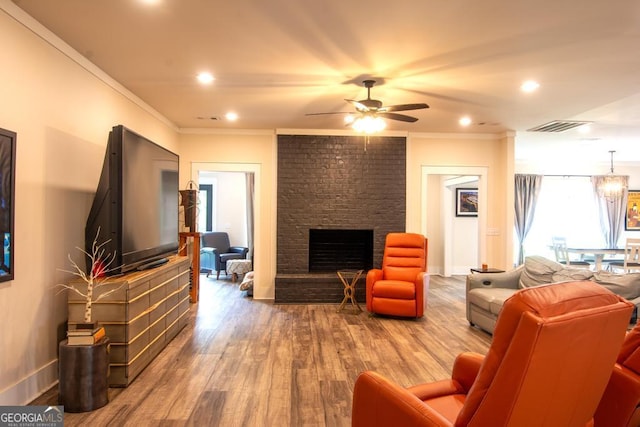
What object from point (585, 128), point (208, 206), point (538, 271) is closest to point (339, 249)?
point (538, 271)

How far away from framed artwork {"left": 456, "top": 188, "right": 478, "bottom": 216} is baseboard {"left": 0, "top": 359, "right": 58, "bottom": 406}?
7436 mm

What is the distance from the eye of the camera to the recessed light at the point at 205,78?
3623 millimetres

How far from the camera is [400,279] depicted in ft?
17.2

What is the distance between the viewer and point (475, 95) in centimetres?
423

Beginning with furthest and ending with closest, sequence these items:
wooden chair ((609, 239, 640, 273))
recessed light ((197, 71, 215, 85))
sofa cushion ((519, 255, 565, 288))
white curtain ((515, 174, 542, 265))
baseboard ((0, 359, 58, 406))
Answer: white curtain ((515, 174, 542, 265)), wooden chair ((609, 239, 640, 273)), sofa cushion ((519, 255, 565, 288)), recessed light ((197, 71, 215, 85)), baseboard ((0, 359, 58, 406))

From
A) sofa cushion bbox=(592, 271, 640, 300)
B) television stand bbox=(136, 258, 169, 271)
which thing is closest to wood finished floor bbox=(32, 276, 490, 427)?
television stand bbox=(136, 258, 169, 271)

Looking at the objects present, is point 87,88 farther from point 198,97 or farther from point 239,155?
point 239,155

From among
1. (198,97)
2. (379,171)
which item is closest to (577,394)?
(198,97)

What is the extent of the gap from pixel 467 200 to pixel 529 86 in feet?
15.1

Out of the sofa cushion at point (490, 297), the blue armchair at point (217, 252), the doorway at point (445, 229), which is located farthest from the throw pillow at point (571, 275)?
the blue armchair at point (217, 252)

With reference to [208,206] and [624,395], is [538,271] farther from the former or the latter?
[208,206]

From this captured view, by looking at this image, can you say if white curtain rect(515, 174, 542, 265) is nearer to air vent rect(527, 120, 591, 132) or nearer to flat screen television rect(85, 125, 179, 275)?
air vent rect(527, 120, 591, 132)

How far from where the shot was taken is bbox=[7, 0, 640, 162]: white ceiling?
2477mm

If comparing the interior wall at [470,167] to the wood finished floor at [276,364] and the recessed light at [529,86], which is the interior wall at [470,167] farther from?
the recessed light at [529,86]
